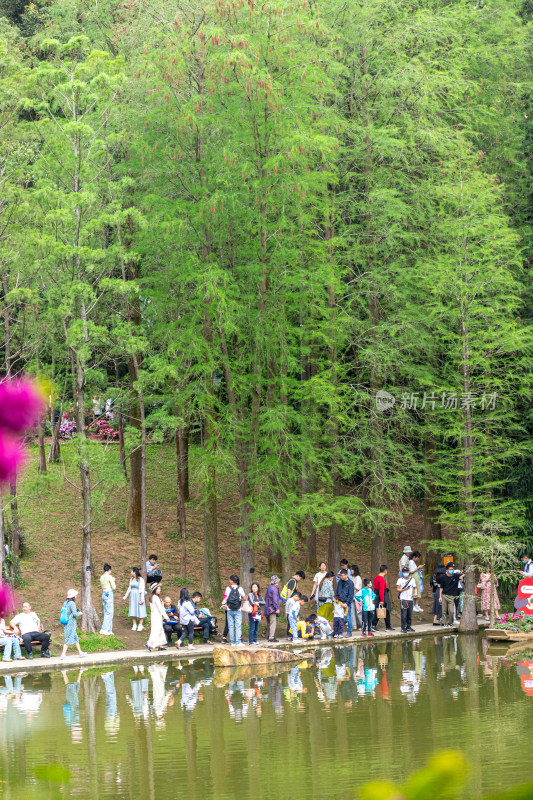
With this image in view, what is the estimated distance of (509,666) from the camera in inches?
815

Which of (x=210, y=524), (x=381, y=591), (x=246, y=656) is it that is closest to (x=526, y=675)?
(x=246, y=656)

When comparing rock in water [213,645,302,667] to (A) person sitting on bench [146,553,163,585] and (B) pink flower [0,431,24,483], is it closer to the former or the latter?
(A) person sitting on bench [146,553,163,585]

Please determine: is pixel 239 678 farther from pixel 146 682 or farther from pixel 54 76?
pixel 54 76

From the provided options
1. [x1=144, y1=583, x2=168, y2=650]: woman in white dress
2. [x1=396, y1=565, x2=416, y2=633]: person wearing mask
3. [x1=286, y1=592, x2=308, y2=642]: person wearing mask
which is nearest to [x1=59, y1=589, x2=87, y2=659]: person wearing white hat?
[x1=144, y1=583, x2=168, y2=650]: woman in white dress

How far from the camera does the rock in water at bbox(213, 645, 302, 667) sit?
71.2 feet

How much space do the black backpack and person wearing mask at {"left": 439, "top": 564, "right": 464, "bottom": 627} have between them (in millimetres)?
6974

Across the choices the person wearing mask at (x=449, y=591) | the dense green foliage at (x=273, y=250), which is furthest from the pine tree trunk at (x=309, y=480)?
the person wearing mask at (x=449, y=591)

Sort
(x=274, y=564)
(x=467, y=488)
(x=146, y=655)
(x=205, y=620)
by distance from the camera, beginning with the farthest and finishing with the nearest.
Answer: (x=274, y=564), (x=467, y=488), (x=205, y=620), (x=146, y=655)

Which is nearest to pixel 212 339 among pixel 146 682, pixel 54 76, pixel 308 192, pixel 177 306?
pixel 177 306

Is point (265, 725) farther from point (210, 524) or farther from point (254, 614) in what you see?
point (210, 524)

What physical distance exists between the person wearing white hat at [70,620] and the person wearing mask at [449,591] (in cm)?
1076

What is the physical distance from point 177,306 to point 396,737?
1821 centimetres

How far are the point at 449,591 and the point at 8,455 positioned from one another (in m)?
29.4

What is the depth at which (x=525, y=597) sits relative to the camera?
26.2m
